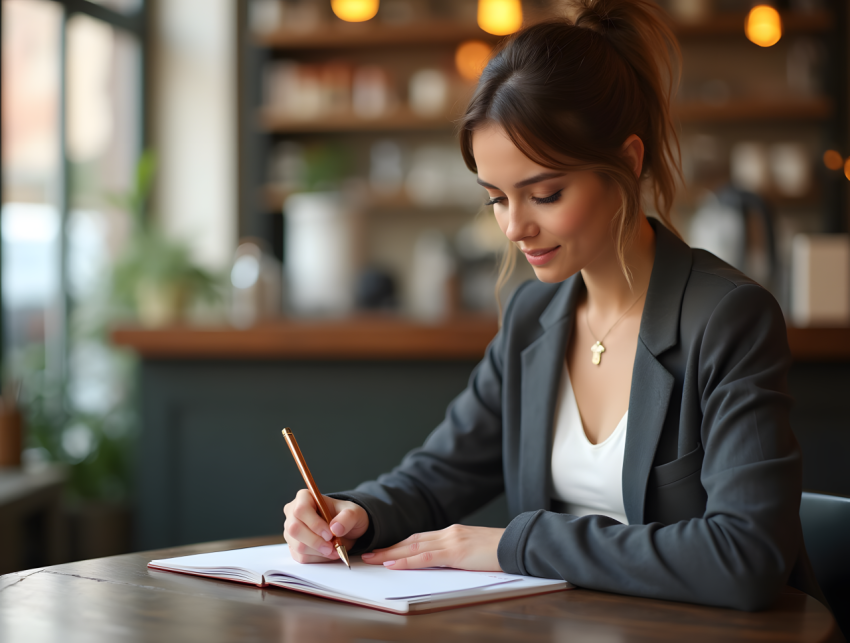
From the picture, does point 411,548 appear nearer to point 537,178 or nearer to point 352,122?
point 537,178

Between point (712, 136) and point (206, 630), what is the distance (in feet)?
15.3

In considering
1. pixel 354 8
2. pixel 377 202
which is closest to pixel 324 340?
pixel 354 8

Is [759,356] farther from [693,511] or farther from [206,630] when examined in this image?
[206,630]

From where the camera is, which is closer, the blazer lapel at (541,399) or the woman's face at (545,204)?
the woman's face at (545,204)

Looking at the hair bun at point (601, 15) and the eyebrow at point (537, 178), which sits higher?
the hair bun at point (601, 15)

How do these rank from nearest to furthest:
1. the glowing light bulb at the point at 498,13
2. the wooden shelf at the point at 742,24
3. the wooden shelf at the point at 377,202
Answer: the glowing light bulb at the point at 498,13 → the wooden shelf at the point at 742,24 → the wooden shelf at the point at 377,202

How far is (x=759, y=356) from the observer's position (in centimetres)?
116

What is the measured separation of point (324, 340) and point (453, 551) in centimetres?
149

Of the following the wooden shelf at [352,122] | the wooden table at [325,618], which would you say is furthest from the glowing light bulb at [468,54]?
the wooden table at [325,618]

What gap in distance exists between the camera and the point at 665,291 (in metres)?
1.31

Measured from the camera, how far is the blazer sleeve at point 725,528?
100 centimetres

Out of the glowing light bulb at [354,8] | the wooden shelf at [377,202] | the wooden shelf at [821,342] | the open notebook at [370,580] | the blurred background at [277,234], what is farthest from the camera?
the wooden shelf at [377,202]

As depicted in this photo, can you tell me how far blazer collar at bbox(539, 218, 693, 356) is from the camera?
4.20 feet

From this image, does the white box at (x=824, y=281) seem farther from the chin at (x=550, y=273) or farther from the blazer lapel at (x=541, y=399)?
the chin at (x=550, y=273)
